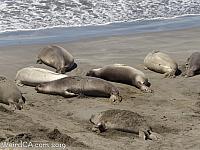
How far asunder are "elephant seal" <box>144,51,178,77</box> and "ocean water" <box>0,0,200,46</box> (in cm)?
293

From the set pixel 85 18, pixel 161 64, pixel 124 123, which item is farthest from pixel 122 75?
pixel 85 18

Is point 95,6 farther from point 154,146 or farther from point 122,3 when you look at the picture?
point 154,146

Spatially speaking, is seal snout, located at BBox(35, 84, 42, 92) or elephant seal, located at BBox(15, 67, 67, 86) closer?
seal snout, located at BBox(35, 84, 42, 92)

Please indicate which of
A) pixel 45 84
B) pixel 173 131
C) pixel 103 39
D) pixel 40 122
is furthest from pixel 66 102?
pixel 103 39

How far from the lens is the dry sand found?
493 cm

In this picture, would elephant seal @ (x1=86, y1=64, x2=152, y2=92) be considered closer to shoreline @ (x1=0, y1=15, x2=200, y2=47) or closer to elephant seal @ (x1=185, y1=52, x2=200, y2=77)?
elephant seal @ (x1=185, y1=52, x2=200, y2=77)

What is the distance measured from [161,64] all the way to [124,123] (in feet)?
9.82

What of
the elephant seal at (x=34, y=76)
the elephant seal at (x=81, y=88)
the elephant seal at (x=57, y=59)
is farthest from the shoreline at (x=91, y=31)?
the elephant seal at (x=81, y=88)

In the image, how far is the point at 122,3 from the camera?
1583 cm

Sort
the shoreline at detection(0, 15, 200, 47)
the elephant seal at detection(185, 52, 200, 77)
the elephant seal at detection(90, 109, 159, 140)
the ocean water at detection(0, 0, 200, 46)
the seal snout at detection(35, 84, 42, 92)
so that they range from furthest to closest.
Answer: the ocean water at detection(0, 0, 200, 46)
the shoreline at detection(0, 15, 200, 47)
the elephant seal at detection(185, 52, 200, 77)
the seal snout at detection(35, 84, 42, 92)
the elephant seal at detection(90, 109, 159, 140)

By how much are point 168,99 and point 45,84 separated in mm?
1666

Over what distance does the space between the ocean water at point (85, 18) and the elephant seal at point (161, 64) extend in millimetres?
2926

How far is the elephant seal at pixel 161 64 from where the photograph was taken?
8.00 m

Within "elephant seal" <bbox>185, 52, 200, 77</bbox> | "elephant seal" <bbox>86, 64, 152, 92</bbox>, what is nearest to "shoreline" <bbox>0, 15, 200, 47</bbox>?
"elephant seal" <bbox>86, 64, 152, 92</bbox>
